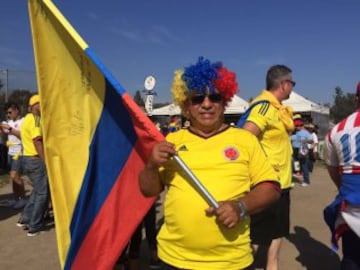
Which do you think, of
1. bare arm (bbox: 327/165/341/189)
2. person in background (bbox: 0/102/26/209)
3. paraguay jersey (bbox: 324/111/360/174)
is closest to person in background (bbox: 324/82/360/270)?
paraguay jersey (bbox: 324/111/360/174)

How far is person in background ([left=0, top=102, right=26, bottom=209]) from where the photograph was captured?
28.5 ft

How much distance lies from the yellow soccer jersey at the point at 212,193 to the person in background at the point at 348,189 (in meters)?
0.75

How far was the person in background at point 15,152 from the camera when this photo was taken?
867cm

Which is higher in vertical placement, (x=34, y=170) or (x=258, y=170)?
(x=258, y=170)

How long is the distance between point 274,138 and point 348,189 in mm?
1124

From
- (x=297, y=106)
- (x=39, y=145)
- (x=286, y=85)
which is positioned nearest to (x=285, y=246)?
(x=286, y=85)

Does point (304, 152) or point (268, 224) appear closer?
point (268, 224)

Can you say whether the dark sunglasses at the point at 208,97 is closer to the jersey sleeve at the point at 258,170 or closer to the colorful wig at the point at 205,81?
the colorful wig at the point at 205,81

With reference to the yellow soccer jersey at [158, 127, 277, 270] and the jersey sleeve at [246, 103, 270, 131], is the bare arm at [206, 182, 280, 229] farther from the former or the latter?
the jersey sleeve at [246, 103, 270, 131]

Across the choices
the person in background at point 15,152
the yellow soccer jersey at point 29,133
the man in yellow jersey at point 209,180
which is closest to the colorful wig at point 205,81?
the man in yellow jersey at point 209,180

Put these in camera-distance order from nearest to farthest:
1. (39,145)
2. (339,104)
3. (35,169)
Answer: (39,145)
(35,169)
(339,104)

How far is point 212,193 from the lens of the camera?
7.95 ft

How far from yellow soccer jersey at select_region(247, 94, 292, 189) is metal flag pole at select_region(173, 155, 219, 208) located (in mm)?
1495

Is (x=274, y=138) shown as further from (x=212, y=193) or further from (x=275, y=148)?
(x=212, y=193)
